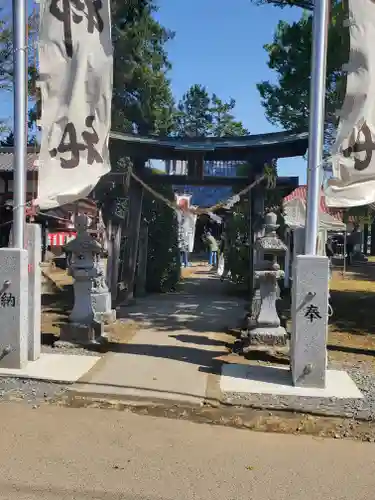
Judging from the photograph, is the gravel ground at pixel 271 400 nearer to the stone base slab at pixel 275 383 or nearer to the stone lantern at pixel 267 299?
the stone base slab at pixel 275 383

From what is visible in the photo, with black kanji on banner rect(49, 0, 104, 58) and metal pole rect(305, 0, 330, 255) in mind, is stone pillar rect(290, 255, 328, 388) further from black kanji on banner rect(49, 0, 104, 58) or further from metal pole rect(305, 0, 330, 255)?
black kanji on banner rect(49, 0, 104, 58)

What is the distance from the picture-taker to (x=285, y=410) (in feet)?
18.9

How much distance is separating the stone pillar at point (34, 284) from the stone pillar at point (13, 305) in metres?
0.29

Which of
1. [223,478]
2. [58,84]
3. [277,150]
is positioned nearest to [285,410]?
[223,478]

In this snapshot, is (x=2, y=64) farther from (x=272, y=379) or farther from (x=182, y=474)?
(x=182, y=474)

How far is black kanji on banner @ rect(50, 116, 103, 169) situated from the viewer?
22.3ft

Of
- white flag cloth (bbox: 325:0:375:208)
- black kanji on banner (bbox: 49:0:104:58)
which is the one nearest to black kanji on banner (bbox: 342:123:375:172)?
white flag cloth (bbox: 325:0:375:208)

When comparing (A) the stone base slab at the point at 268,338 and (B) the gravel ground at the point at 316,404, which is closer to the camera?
(B) the gravel ground at the point at 316,404

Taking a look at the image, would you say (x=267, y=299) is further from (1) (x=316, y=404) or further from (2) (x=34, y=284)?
(2) (x=34, y=284)

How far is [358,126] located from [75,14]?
3.89m

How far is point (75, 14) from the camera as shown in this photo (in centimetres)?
680

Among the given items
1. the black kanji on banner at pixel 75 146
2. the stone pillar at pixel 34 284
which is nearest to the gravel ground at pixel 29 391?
the stone pillar at pixel 34 284

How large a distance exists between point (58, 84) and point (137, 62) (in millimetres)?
18332

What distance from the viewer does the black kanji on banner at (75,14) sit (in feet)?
22.3
